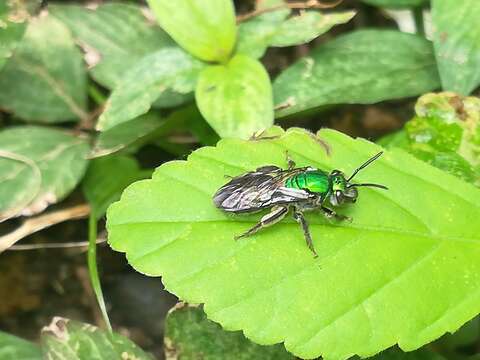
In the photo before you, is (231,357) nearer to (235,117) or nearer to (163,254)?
(163,254)

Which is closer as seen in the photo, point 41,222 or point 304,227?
point 304,227

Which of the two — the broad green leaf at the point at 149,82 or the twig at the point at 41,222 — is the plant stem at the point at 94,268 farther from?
the broad green leaf at the point at 149,82

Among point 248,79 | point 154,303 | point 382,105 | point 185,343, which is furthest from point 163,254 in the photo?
point 382,105

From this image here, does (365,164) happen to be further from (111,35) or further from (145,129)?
(111,35)

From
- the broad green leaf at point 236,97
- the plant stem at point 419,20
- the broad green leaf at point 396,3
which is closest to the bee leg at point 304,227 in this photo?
the broad green leaf at point 236,97

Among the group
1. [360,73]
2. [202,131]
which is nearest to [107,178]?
[202,131]

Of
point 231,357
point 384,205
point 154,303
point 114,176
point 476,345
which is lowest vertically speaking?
point 476,345

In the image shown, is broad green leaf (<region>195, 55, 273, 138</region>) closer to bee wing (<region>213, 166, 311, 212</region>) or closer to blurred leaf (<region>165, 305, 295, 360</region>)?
bee wing (<region>213, 166, 311, 212</region>)
